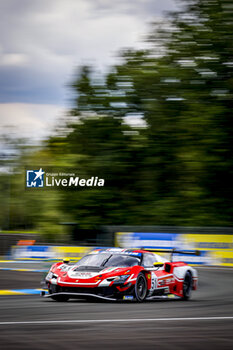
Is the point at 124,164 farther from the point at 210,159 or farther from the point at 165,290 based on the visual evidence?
the point at 165,290

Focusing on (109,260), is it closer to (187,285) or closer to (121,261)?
(121,261)

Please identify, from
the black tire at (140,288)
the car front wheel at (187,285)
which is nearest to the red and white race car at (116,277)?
the black tire at (140,288)

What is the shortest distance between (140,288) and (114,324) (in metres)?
4.16

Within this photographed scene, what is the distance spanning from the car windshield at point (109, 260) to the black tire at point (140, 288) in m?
0.40

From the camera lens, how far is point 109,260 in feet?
43.2

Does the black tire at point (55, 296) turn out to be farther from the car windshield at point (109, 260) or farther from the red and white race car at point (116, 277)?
the car windshield at point (109, 260)

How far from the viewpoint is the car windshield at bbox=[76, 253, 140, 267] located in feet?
42.8

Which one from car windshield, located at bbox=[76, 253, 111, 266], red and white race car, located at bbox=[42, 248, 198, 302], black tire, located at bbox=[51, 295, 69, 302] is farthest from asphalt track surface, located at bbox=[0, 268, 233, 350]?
car windshield, located at bbox=[76, 253, 111, 266]

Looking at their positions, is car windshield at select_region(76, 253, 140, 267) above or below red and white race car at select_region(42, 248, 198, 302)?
above

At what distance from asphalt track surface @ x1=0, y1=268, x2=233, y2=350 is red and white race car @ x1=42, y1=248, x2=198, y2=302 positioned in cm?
24

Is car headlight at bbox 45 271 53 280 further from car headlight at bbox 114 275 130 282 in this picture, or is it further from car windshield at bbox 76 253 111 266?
car headlight at bbox 114 275 130 282

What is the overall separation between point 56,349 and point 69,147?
40593mm

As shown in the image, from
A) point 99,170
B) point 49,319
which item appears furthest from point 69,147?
point 49,319

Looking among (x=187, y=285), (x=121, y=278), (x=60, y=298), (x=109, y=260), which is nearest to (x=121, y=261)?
(x=109, y=260)
